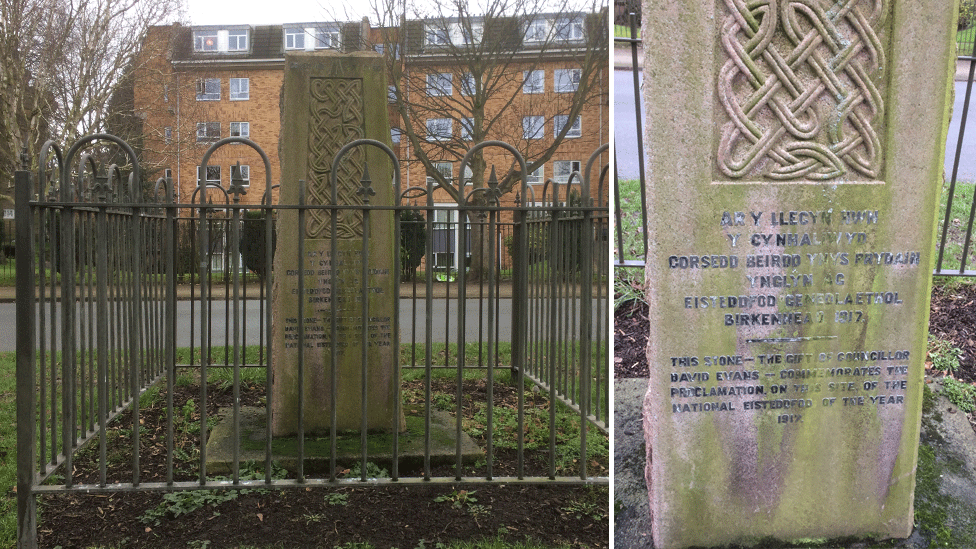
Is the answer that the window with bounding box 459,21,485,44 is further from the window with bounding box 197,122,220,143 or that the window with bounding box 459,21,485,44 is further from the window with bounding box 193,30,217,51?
the window with bounding box 193,30,217,51

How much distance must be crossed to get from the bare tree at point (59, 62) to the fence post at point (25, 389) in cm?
1536

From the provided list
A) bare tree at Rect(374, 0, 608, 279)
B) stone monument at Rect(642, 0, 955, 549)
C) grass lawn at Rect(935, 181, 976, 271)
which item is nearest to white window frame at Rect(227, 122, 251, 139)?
bare tree at Rect(374, 0, 608, 279)

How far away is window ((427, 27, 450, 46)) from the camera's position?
1631 cm

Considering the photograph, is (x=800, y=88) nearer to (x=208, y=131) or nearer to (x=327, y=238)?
(x=327, y=238)

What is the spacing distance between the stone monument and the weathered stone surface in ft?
7.40

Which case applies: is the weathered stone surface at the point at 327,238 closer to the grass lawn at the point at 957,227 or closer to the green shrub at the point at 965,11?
the grass lawn at the point at 957,227

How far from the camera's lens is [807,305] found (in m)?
3.10

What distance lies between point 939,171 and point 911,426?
113 cm

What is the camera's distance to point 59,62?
17.8 meters

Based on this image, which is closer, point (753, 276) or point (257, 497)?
point (753, 276)

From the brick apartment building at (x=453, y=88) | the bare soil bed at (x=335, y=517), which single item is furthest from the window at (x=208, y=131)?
the bare soil bed at (x=335, y=517)

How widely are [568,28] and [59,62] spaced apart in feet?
40.2

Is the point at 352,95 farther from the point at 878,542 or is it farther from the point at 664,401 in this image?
the point at 878,542

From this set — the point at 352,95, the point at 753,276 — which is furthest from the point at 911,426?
the point at 352,95
